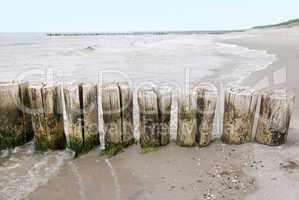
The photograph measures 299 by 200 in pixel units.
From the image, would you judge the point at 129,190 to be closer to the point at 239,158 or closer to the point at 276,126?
the point at 239,158

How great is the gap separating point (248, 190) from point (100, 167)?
1900 mm

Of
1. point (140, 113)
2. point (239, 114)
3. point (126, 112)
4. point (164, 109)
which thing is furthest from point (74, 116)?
point (239, 114)

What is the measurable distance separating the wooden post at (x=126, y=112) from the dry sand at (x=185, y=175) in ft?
0.55

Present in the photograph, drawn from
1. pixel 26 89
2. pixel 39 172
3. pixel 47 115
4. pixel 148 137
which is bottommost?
pixel 39 172

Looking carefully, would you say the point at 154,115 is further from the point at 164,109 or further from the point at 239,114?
the point at 239,114

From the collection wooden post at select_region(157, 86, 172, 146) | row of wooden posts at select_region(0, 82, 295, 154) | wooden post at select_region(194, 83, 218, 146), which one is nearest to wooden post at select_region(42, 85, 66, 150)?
row of wooden posts at select_region(0, 82, 295, 154)

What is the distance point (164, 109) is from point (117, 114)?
66 centimetres

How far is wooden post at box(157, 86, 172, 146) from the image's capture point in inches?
190

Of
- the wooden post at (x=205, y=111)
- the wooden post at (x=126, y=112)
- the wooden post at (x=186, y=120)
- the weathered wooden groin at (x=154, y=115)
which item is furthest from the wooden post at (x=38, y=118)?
the wooden post at (x=205, y=111)

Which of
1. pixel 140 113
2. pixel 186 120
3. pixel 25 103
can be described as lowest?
pixel 186 120

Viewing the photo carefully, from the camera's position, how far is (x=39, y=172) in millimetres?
4613

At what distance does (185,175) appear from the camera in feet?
14.1

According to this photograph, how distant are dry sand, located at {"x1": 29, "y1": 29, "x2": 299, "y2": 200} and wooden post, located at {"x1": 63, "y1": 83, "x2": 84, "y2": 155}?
11.3 inches

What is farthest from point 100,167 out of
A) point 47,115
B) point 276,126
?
point 276,126
